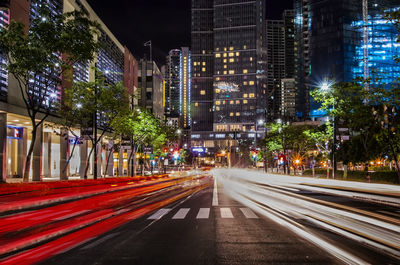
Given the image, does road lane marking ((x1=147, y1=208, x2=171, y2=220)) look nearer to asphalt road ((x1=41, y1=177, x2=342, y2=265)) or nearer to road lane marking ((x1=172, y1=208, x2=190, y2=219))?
road lane marking ((x1=172, y1=208, x2=190, y2=219))

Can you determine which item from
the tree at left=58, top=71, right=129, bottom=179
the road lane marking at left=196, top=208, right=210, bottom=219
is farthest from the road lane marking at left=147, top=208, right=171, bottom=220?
the tree at left=58, top=71, right=129, bottom=179

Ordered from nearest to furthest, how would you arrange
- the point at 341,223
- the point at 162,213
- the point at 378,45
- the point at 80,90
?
the point at 341,223, the point at 162,213, the point at 80,90, the point at 378,45

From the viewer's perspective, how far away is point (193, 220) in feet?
44.5

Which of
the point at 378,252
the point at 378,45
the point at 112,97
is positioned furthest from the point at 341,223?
the point at 378,45

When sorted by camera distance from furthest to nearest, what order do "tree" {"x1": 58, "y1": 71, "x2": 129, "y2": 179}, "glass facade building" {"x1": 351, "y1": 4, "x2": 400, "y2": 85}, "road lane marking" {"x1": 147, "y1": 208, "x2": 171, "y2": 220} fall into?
"glass facade building" {"x1": 351, "y1": 4, "x2": 400, "y2": 85}
"tree" {"x1": 58, "y1": 71, "x2": 129, "y2": 179}
"road lane marking" {"x1": 147, "y1": 208, "x2": 171, "y2": 220}

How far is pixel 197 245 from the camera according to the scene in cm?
896

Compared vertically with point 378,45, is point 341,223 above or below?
below

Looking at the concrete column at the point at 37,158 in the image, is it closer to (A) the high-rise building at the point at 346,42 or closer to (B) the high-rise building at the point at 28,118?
(B) the high-rise building at the point at 28,118

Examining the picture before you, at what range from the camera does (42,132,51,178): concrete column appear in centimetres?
5564

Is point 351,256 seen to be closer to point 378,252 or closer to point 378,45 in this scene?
point 378,252

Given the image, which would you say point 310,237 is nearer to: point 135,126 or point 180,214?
point 180,214

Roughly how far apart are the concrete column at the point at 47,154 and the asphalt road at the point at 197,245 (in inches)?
1853

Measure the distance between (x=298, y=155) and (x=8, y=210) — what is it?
66976 millimetres

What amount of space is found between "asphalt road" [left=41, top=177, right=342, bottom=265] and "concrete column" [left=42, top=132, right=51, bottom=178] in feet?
154
